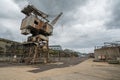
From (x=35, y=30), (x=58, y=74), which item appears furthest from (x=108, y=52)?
(x=58, y=74)

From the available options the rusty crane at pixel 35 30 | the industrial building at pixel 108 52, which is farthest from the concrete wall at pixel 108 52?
the rusty crane at pixel 35 30

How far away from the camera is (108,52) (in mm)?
34469

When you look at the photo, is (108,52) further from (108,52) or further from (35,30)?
(35,30)

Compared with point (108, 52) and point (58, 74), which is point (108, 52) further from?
point (58, 74)

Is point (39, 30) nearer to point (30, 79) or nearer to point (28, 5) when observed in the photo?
point (28, 5)

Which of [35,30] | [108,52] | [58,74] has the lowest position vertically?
[58,74]

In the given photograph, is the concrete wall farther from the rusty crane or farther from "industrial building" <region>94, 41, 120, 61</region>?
the rusty crane

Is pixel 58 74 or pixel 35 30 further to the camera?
pixel 35 30

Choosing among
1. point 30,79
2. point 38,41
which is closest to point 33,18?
point 38,41

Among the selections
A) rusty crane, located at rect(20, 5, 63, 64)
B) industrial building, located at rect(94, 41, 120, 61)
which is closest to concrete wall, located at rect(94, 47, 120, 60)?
industrial building, located at rect(94, 41, 120, 61)

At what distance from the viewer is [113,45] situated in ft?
111

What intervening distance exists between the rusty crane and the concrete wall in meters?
16.2

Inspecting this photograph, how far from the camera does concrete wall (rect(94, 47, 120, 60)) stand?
3196cm

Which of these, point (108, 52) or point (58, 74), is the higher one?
point (108, 52)
